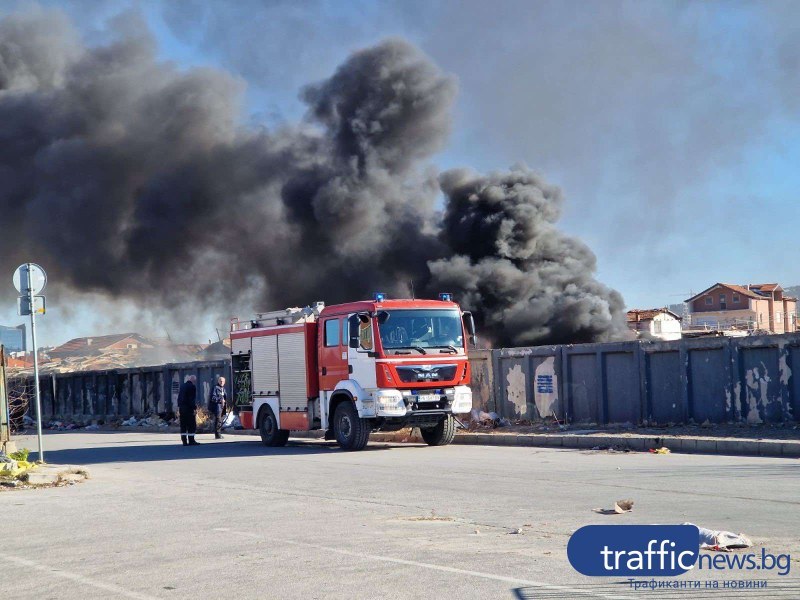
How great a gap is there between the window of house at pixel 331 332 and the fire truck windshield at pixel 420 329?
1160 millimetres

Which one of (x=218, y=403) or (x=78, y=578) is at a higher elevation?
(x=218, y=403)

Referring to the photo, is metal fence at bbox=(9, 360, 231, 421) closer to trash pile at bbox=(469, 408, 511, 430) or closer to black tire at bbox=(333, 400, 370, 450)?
trash pile at bbox=(469, 408, 511, 430)

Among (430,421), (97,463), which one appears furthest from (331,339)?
(97,463)

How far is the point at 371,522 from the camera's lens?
8.45 m

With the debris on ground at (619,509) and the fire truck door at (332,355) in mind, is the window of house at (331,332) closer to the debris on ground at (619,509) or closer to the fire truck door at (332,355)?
the fire truck door at (332,355)

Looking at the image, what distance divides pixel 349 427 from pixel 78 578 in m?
10.2

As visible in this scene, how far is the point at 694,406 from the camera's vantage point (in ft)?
56.1

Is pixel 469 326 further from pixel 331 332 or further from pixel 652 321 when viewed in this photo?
pixel 652 321

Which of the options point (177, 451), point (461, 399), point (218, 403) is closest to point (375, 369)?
point (461, 399)

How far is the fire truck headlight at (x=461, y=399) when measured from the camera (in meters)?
16.4

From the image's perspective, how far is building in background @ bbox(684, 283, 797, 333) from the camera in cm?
7988

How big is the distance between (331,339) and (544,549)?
34.3 feet

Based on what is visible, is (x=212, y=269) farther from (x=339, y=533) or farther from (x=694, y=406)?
(x=339, y=533)

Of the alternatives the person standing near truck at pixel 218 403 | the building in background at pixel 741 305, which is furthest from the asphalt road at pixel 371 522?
the building in background at pixel 741 305
